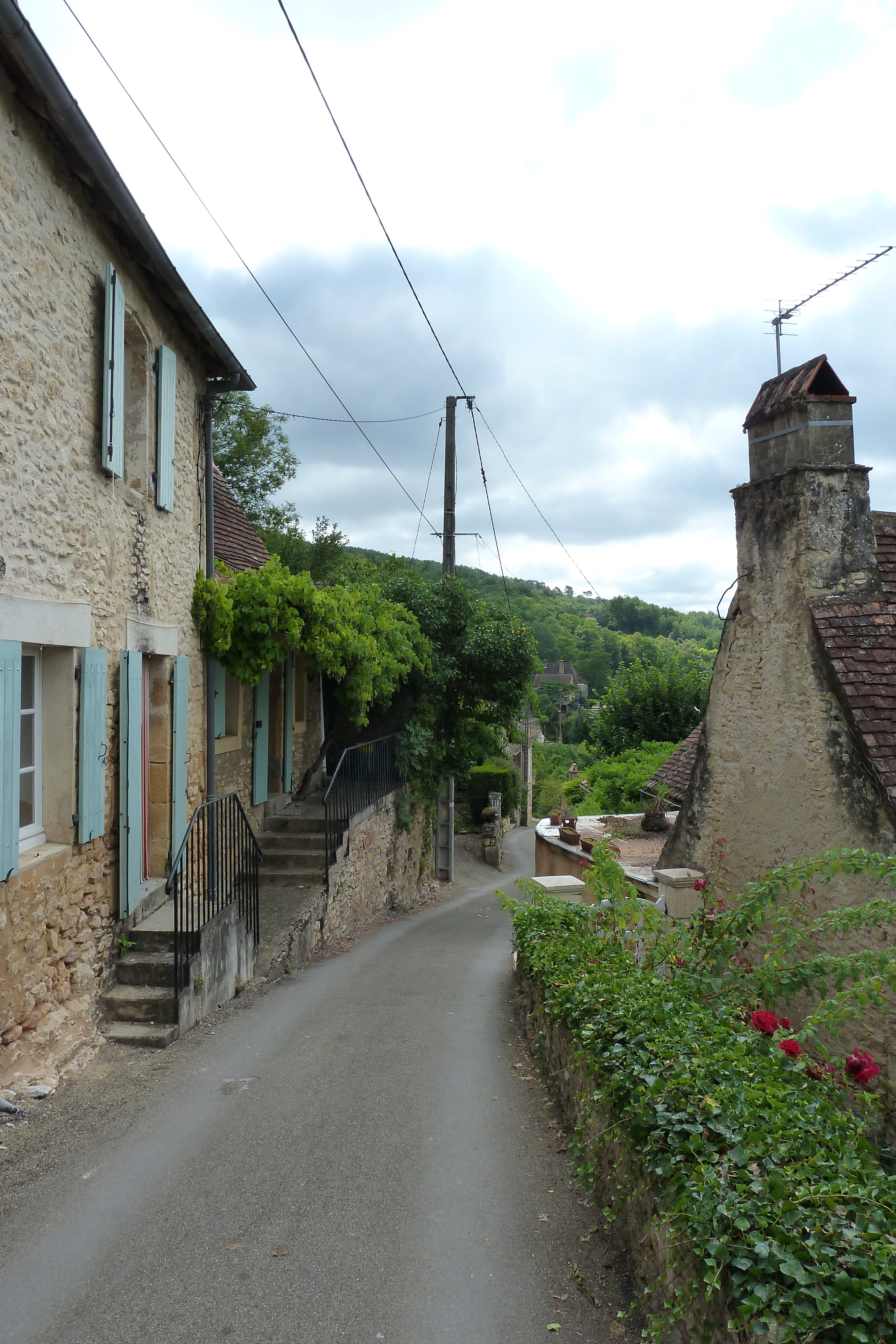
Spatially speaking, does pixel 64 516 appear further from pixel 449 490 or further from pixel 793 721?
pixel 449 490

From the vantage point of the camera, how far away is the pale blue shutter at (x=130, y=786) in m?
6.04

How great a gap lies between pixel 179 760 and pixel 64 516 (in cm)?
262

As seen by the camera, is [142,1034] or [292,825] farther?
[292,825]

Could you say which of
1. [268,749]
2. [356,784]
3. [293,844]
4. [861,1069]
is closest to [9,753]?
[861,1069]

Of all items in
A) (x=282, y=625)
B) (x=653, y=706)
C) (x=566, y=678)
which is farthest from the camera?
(x=566, y=678)

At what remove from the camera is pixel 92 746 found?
5566mm

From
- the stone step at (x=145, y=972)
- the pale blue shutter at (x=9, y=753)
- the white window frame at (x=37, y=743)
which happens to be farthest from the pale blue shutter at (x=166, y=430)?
the stone step at (x=145, y=972)

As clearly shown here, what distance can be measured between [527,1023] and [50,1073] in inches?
126

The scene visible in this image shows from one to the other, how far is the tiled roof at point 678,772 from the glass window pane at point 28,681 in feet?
28.1

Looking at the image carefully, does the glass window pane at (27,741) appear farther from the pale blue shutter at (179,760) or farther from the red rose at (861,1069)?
the red rose at (861,1069)

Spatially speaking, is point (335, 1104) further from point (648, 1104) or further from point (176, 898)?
point (648, 1104)

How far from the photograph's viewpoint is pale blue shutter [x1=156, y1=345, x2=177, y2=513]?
6.91 meters

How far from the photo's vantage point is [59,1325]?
2.85 m

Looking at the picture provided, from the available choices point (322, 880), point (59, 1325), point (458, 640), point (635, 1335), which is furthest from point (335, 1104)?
point (458, 640)
